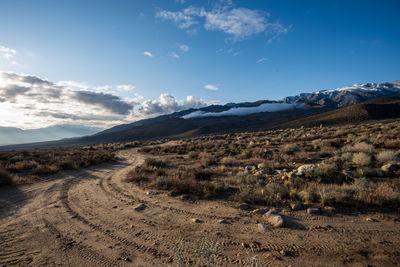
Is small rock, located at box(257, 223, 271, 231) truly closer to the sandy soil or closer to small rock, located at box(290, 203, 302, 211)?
the sandy soil

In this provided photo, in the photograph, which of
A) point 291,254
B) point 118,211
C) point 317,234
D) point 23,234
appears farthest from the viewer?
point 118,211

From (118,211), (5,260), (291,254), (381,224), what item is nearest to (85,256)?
(5,260)

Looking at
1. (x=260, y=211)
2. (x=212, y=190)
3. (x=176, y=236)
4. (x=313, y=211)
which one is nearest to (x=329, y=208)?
(x=313, y=211)

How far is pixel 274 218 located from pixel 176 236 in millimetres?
2241

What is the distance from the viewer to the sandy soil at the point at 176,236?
3016mm

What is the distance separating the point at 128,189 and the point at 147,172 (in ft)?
8.22

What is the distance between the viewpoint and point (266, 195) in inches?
205

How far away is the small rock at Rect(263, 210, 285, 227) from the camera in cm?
385

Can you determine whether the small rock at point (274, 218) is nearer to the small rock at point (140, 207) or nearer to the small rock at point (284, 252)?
the small rock at point (284, 252)

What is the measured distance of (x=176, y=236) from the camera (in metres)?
3.69

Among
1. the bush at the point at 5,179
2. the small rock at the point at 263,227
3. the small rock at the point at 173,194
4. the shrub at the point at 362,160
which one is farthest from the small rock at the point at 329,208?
the bush at the point at 5,179

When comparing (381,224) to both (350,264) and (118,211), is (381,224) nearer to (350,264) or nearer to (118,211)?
(350,264)

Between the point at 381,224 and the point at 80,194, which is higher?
the point at 80,194

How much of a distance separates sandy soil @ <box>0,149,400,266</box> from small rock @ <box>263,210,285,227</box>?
0.14 meters
